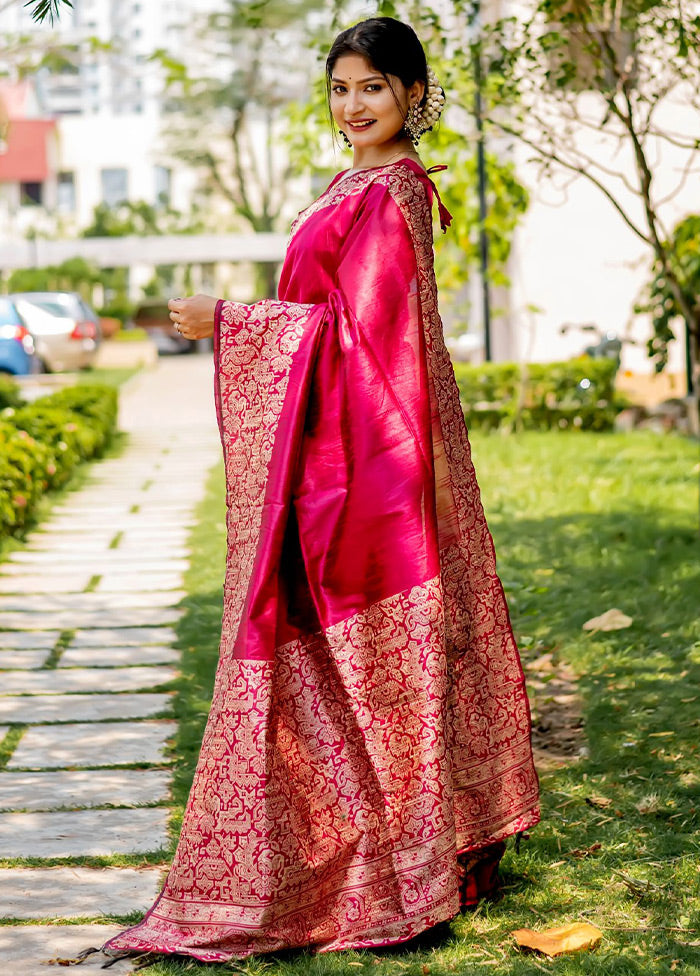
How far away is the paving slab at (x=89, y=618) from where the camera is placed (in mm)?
5371

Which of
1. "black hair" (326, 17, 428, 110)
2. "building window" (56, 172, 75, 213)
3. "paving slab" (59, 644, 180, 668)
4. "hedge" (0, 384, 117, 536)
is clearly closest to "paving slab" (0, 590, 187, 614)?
"paving slab" (59, 644, 180, 668)

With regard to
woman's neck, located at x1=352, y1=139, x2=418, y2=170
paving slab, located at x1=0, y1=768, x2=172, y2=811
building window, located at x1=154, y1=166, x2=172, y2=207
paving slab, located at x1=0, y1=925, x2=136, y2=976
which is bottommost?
paving slab, located at x1=0, y1=768, x2=172, y2=811

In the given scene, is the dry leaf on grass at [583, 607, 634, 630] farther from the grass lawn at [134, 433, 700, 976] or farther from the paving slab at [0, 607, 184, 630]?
the paving slab at [0, 607, 184, 630]

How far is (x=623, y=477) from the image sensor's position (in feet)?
26.1

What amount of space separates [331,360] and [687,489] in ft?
17.2

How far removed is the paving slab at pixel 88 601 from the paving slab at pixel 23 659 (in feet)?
2.25

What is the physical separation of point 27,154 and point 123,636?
4137 cm

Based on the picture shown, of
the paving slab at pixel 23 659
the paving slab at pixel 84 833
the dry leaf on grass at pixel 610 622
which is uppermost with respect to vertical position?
the dry leaf on grass at pixel 610 622

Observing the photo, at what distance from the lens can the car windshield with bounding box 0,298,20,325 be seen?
17.3m

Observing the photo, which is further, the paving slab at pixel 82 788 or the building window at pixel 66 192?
the building window at pixel 66 192

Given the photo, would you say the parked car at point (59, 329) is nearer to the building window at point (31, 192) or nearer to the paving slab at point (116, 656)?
the paving slab at point (116, 656)

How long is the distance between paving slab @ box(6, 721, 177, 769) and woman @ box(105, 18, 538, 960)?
1.26m

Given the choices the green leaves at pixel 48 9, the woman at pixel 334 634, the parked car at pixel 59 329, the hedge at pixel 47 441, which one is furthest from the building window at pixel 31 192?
the woman at pixel 334 634

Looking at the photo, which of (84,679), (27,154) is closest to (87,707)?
(84,679)
